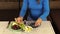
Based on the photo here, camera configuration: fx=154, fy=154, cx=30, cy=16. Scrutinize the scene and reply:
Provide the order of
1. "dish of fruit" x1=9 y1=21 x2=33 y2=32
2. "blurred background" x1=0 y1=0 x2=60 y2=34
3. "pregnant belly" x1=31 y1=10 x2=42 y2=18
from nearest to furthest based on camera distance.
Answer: "dish of fruit" x1=9 y1=21 x2=33 y2=32, "pregnant belly" x1=31 y1=10 x2=42 y2=18, "blurred background" x1=0 y1=0 x2=60 y2=34

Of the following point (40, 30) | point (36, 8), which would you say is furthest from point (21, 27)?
point (36, 8)

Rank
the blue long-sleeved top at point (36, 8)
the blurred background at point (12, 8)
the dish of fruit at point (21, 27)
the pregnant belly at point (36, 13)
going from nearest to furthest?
the dish of fruit at point (21, 27) < the blue long-sleeved top at point (36, 8) < the pregnant belly at point (36, 13) < the blurred background at point (12, 8)

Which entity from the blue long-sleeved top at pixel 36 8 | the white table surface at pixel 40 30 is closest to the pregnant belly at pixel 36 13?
the blue long-sleeved top at pixel 36 8

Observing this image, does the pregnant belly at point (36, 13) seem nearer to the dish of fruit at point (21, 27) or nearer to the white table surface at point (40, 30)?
the white table surface at point (40, 30)

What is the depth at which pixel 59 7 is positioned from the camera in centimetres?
331

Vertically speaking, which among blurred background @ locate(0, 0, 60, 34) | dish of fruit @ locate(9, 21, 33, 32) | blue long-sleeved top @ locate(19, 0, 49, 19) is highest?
blue long-sleeved top @ locate(19, 0, 49, 19)

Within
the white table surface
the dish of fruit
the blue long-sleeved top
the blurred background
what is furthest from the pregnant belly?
the blurred background

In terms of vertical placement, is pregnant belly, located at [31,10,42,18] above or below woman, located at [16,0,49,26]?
below

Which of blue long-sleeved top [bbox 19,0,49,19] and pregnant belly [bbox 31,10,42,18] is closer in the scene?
blue long-sleeved top [bbox 19,0,49,19]

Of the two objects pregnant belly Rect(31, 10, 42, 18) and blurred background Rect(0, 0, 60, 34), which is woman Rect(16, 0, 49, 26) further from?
blurred background Rect(0, 0, 60, 34)

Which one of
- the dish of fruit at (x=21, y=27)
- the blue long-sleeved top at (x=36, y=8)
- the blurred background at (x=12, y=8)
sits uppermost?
the blue long-sleeved top at (x=36, y=8)

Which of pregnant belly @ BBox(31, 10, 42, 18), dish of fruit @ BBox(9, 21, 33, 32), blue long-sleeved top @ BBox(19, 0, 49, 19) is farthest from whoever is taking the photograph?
pregnant belly @ BBox(31, 10, 42, 18)

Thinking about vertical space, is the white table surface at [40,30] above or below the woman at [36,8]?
below

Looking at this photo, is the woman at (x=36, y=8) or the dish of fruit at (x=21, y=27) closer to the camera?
the dish of fruit at (x=21, y=27)
